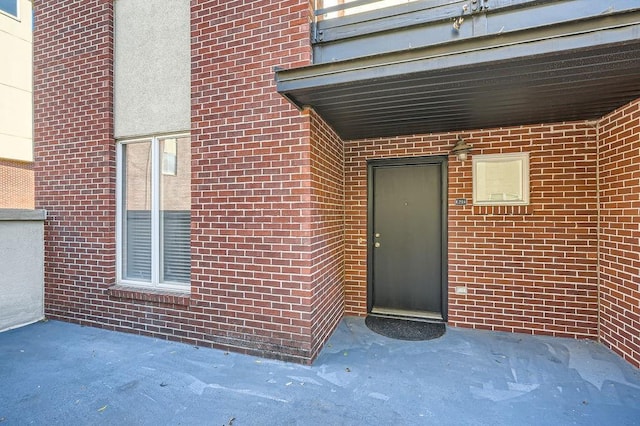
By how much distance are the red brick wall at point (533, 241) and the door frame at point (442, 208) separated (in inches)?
2.6

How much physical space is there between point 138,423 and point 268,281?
1.44 meters

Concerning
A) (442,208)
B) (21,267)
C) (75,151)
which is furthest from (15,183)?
(442,208)

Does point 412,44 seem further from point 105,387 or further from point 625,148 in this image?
point 105,387

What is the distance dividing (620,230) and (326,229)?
3.01m

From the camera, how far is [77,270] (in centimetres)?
390

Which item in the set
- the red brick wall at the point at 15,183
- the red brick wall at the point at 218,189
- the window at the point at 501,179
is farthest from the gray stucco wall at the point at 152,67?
the red brick wall at the point at 15,183

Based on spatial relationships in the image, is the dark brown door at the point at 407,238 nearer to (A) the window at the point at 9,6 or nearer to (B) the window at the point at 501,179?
(B) the window at the point at 501,179

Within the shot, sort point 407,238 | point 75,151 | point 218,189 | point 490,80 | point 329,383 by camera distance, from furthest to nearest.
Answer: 1. point 407,238
2. point 75,151
3. point 218,189
4. point 329,383
5. point 490,80

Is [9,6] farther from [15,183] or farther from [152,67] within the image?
[152,67]

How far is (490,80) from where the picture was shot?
7.84 ft

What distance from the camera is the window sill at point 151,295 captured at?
11.0ft

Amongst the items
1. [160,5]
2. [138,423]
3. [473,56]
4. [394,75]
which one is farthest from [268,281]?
[160,5]

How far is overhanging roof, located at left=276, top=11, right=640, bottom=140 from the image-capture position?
195 cm

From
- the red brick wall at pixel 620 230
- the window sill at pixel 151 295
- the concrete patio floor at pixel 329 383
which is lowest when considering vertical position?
the concrete patio floor at pixel 329 383
